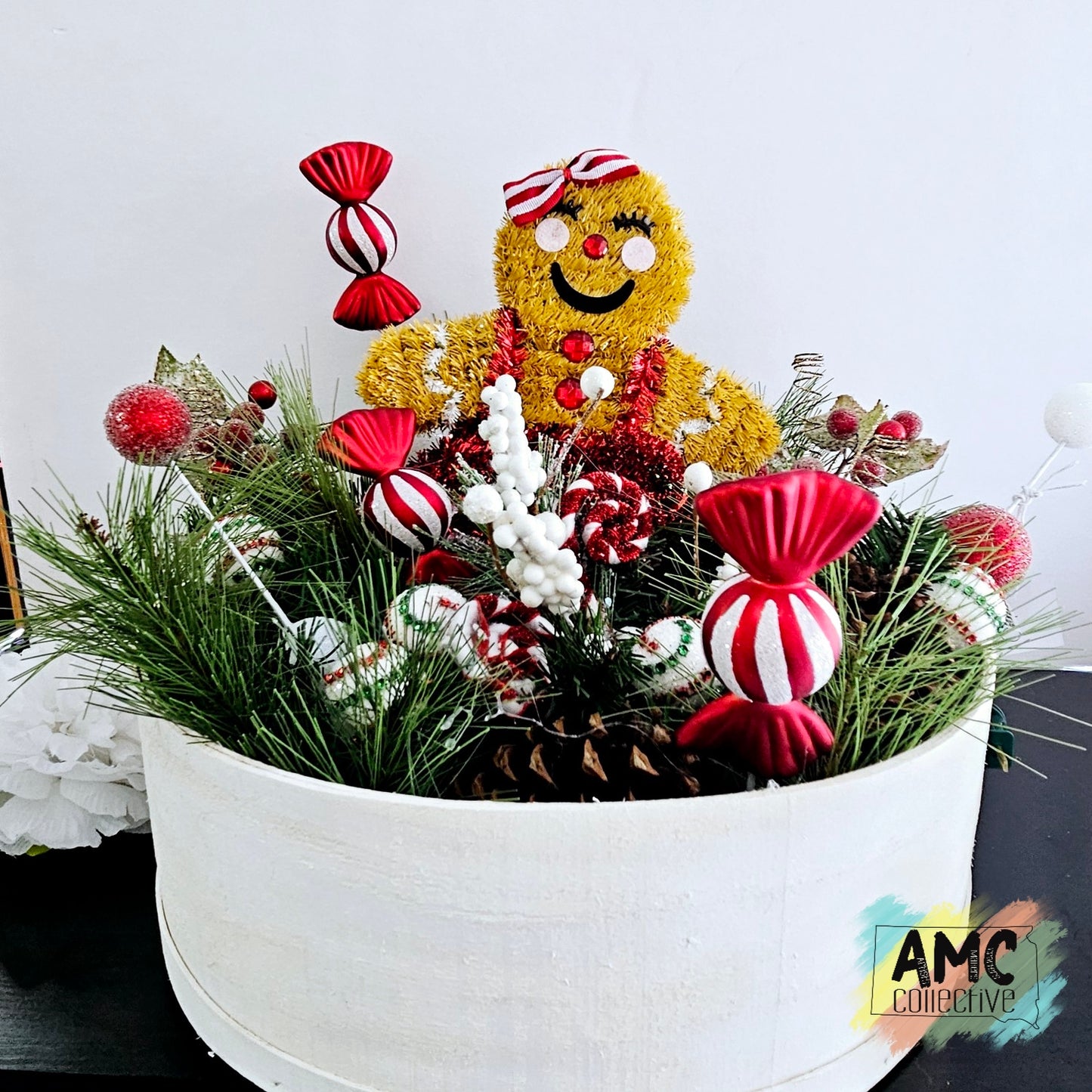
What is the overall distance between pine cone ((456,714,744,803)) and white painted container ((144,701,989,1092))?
39 millimetres

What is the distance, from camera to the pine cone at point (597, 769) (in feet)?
1.22

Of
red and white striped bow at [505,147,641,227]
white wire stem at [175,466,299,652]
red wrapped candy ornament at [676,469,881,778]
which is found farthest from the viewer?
red and white striped bow at [505,147,641,227]

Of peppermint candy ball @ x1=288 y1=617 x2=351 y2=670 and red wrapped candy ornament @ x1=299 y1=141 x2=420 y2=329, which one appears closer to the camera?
A: peppermint candy ball @ x1=288 y1=617 x2=351 y2=670

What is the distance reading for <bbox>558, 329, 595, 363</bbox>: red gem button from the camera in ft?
1.81

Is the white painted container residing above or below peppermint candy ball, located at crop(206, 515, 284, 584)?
below

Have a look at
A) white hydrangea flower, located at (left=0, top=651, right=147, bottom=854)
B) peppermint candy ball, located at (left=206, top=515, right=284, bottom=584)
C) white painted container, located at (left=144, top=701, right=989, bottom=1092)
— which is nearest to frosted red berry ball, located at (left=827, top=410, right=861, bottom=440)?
white painted container, located at (left=144, top=701, right=989, bottom=1092)

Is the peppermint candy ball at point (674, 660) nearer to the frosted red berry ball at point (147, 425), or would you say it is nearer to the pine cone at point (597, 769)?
the pine cone at point (597, 769)

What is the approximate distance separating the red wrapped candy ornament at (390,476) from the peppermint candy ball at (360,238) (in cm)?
15

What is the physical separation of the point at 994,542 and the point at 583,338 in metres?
0.24

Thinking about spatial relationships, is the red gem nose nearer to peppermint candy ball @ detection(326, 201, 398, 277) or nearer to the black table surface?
peppermint candy ball @ detection(326, 201, 398, 277)

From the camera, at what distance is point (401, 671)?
399 millimetres

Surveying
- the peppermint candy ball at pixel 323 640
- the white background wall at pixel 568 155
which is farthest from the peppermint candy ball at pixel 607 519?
the white background wall at pixel 568 155

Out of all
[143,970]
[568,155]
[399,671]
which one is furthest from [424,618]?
[568,155]

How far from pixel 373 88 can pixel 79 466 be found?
348mm
